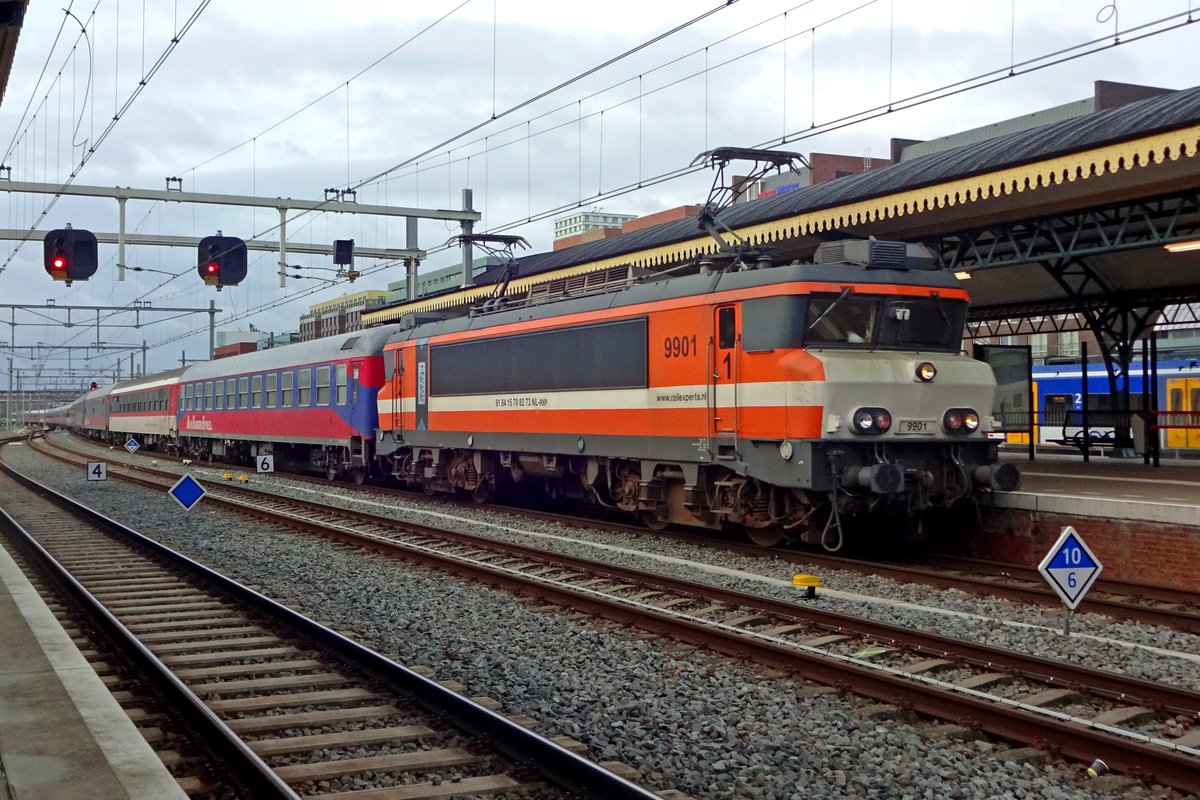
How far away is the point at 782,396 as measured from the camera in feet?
40.9

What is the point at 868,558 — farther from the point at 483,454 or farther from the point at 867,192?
the point at 483,454

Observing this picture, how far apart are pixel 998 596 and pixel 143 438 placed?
161 ft

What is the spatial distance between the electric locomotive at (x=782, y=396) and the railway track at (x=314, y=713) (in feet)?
19.3

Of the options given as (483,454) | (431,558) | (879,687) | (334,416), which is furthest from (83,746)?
(334,416)

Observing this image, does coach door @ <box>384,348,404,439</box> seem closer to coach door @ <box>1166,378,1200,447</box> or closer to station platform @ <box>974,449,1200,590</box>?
station platform @ <box>974,449,1200,590</box>

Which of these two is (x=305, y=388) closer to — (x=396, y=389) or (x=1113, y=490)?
(x=396, y=389)

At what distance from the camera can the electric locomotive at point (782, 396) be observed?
1231 centimetres

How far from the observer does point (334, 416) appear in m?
25.7

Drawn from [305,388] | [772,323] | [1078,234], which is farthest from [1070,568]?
[305,388]

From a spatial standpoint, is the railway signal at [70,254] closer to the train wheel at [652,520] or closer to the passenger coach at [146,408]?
the train wheel at [652,520]

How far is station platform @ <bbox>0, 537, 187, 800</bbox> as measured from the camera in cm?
489

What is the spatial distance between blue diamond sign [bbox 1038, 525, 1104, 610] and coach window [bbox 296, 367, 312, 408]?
851 inches

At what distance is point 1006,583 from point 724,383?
3.99 meters

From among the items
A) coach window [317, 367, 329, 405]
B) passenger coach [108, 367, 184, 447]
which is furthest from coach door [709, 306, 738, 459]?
passenger coach [108, 367, 184, 447]
